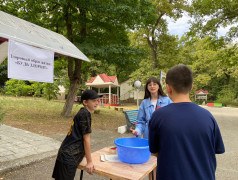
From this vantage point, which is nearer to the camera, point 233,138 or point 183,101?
point 183,101

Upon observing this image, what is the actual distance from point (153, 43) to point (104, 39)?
10376mm

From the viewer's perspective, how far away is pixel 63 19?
10.3 m

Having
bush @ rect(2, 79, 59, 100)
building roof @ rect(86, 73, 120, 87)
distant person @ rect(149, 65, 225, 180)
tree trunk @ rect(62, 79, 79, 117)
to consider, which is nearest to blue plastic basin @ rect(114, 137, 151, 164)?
distant person @ rect(149, 65, 225, 180)

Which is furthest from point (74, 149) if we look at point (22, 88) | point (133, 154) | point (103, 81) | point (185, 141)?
point (22, 88)

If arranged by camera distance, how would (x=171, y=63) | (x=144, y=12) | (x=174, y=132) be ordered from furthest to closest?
(x=171, y=63) < (x=144, y=12) < (x=174, y=132)

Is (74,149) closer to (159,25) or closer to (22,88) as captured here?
(159,25)

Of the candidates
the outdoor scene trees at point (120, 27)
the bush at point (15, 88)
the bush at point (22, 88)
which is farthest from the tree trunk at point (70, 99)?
the bush at point (15, 88)

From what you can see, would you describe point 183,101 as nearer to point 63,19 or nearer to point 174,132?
point 174,132

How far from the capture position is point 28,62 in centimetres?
390

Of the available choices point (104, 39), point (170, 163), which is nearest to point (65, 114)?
point (104, 39)

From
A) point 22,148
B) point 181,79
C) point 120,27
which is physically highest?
point 120,27

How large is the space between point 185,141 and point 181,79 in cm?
48

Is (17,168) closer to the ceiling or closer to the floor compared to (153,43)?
closer to the floor

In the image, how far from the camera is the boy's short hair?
1.52 meters
